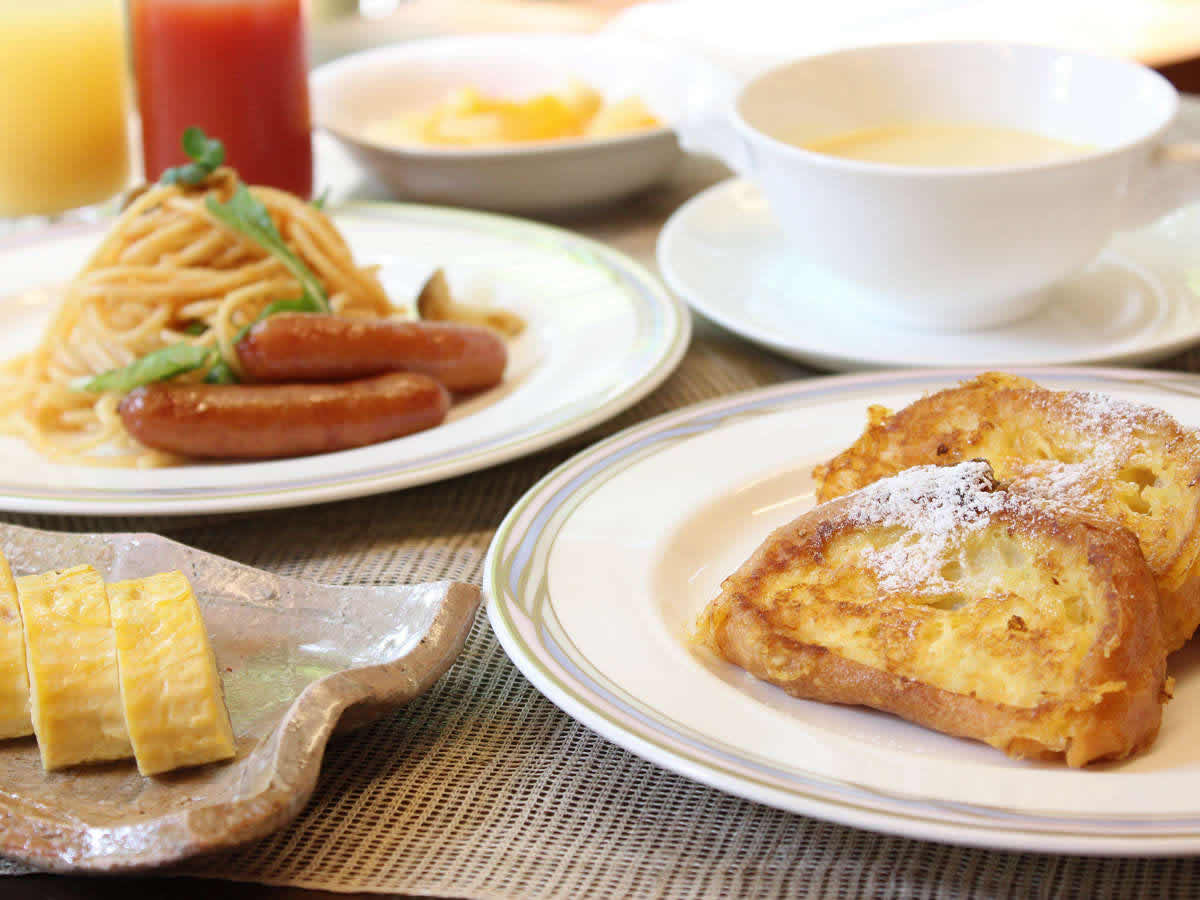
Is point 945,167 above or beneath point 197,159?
above

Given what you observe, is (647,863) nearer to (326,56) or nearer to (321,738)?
(321,738)

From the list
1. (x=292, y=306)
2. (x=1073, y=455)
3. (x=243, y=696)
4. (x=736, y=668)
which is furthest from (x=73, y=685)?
(x=292, y=306)

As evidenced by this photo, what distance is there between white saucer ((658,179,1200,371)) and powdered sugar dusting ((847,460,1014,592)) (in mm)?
814

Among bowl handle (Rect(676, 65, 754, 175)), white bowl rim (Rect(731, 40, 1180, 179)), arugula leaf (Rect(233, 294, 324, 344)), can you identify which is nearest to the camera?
white bowl rim (Rect(731, 40, 1180, 179))

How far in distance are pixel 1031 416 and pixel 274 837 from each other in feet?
3.82

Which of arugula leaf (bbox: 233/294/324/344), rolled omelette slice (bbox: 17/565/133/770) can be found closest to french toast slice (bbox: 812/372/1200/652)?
rolled omelette slice (bbox: 17/565/133/770)

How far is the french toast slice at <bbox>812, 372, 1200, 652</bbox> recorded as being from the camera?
1715 mm

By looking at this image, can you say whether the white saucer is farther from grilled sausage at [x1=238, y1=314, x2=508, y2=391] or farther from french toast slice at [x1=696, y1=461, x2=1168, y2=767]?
french toast slice at [x1=696, y1=461, x2=1168, y2=767]

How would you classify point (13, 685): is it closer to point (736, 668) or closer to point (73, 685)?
point (73, 685)

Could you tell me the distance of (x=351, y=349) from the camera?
263 centimetres

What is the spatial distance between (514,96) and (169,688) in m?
3.14

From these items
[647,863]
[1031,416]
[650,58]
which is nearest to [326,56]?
[650,58]

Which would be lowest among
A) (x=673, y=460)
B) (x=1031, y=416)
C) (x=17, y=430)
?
(x=17, y=430)

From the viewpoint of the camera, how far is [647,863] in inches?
61.5
